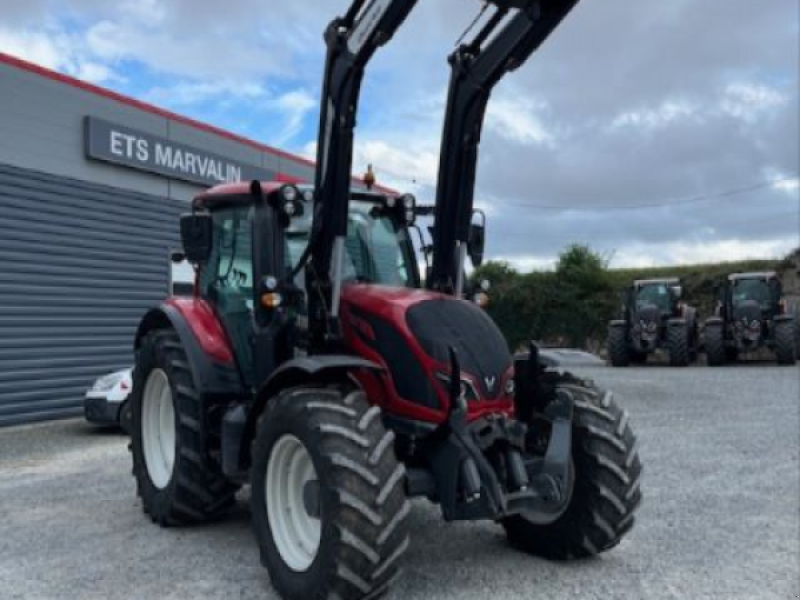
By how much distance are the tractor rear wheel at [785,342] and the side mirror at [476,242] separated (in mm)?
16727

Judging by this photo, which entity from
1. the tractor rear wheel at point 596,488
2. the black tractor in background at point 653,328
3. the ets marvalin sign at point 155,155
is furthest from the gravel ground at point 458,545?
the black tractor in background at point 653,328

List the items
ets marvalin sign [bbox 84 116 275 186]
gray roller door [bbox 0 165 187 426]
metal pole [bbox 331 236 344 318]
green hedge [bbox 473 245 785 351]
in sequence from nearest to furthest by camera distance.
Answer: metal pole [bbox 331 236 344 318], gray roller door [bbox 0 165 187 426], ets marvalin sign [bbox 84 116 275 186], green hedge [bbox 473 245 785 351]

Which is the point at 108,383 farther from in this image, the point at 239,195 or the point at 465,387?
the point at 465,387

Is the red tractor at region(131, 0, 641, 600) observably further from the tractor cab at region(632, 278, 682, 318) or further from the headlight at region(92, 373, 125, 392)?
the tractor cab at region(632, 278, 682, 318)

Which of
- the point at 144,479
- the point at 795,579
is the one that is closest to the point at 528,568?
the point at 795,579

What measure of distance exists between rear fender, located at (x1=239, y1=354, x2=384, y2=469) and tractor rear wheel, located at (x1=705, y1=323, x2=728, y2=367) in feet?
59.3

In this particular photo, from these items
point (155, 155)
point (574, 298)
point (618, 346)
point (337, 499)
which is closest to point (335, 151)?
point (337, 499)

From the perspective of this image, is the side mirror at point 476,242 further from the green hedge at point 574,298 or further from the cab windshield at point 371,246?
the green hedge at point 574,298

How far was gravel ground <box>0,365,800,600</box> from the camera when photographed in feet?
14.4

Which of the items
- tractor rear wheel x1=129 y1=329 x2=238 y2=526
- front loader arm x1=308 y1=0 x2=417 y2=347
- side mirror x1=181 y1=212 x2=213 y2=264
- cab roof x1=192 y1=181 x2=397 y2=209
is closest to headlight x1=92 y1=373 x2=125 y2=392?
tractor rear wheel x1=129 y1=329 x2=238 y2=526

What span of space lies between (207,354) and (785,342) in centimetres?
1774

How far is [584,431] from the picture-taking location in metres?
4.60

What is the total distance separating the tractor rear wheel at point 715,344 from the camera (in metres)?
20.5

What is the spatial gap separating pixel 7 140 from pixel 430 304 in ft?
29.4
